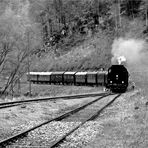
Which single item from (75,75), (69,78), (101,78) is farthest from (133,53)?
(69,78)

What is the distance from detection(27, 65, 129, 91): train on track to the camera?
35531 millimetres

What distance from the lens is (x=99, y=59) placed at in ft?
200

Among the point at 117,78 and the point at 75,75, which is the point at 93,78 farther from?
the point at 117,78

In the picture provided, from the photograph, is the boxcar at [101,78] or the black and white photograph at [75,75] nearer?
the black and white photograph at [75,75]

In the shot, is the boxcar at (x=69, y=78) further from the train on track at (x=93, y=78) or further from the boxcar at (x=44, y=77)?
the boxcar at (x=44, y=77)

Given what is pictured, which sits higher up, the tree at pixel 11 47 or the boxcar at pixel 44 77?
the tree at pixel 11 47

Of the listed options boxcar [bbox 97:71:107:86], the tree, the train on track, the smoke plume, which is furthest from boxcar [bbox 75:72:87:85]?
the tree

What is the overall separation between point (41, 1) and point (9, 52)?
52.8m

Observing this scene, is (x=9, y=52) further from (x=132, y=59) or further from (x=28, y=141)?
(x=28, y=141)

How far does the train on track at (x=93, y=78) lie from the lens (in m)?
35.5

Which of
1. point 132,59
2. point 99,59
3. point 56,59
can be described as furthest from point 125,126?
point 56,59

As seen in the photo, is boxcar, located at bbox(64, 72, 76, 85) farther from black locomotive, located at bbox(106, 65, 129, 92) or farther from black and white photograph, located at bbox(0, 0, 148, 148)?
black locomotive, located at bbox(106, 65, 129, 92)

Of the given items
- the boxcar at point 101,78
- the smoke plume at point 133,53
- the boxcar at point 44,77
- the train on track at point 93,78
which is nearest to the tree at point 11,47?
the train on track at point 93,78

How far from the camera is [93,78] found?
159 feet
